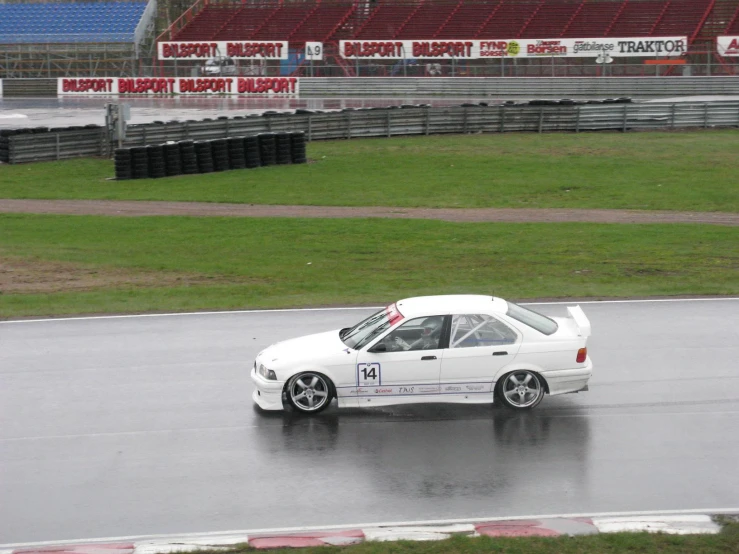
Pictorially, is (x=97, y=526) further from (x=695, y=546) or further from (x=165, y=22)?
(x=165, y=22)

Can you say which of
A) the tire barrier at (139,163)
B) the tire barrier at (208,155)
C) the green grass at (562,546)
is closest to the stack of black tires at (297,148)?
the tire barrier at (208,155)

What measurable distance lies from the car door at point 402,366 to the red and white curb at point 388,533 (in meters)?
2.88

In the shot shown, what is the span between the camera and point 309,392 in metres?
11.5

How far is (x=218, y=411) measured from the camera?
11.7m

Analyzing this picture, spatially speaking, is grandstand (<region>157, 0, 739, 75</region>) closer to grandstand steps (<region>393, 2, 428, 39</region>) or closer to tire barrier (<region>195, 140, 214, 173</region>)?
grandstand steps (<region>393, 2, 428, 39</region>)

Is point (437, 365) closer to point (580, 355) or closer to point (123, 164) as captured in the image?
point (580, 355)

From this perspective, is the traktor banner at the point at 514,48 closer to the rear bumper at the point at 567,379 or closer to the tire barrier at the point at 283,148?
the tire barrier at the point at 283,148

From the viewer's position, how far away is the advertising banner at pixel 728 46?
54.2m

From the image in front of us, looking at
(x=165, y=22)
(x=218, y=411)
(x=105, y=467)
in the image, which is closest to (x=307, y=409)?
(x=218, y=411)

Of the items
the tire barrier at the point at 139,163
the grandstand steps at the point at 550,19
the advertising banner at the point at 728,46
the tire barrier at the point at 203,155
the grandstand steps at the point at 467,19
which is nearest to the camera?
the tire barrier at the point at 139,163

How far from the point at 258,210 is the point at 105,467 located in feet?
54.8

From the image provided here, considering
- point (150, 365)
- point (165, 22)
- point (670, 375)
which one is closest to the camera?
point (670, 375)

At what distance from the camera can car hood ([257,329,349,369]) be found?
11.5 m

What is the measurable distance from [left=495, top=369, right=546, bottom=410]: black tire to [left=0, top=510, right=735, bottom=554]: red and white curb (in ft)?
9.57
